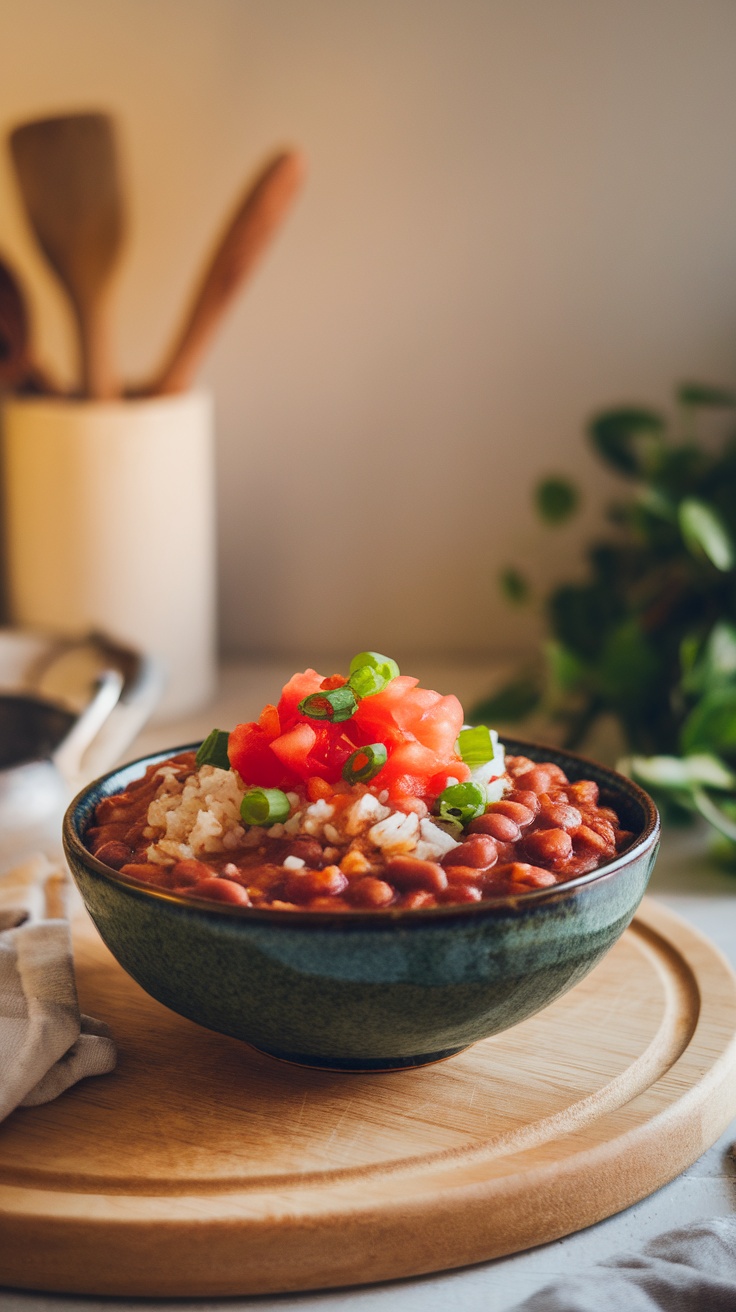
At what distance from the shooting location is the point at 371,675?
1.10m

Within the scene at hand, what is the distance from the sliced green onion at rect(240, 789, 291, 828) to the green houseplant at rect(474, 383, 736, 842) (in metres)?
0.94

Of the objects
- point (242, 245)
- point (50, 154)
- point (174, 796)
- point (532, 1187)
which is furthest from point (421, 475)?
point (532, 1187)

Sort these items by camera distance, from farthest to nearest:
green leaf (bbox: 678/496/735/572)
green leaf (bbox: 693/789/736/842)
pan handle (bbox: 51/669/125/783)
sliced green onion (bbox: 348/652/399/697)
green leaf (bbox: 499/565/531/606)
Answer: green leaf (bbox: 499/565/531/606) < green leaf (bbox: 678/496/735/572) < green leaf (bbox: 693/789/736/842) < pan handle (bbox: 51/669/125/783) < sliced green onion (bbox: 348/652/399/697)

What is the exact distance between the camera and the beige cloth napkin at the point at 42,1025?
1.02 meters

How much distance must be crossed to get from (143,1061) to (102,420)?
1.44 m

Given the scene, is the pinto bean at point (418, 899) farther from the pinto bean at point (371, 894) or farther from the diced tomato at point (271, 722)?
the diced tomato at point (271, 722)

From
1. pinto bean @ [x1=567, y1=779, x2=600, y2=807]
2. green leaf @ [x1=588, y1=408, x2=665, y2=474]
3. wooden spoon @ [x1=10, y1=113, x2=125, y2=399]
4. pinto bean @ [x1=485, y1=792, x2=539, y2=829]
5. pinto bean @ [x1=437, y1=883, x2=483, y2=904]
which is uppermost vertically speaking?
wooden spoon @ [x1=10, y1=113, x2=125, y2=399]

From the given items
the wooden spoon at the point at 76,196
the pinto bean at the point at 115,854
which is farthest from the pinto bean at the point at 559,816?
the wooden spoon at the point at 76,196

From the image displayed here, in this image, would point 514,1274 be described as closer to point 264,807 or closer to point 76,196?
point 264,807

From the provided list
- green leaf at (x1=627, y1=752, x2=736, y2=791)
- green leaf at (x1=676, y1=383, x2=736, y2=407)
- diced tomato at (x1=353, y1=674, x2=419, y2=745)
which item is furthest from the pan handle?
green leaf at (x1=676, y1=383, x2=736, y2=407)

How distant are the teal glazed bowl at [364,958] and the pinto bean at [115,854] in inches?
1.0

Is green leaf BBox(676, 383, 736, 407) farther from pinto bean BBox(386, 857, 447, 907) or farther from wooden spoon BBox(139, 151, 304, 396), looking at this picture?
pinto bean BBox(386, 857, 447, 907)

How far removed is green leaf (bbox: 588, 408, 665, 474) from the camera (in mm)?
2402

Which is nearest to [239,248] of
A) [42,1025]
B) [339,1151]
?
[42,1025]
